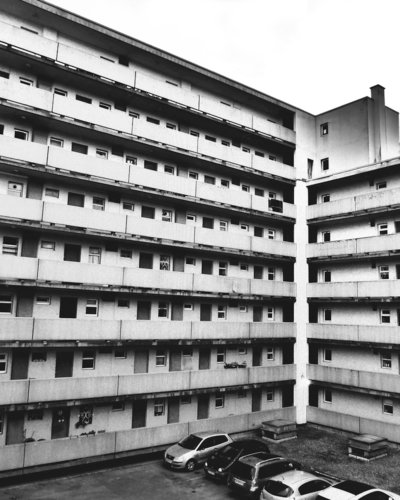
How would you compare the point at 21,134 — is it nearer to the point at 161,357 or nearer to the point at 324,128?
the point at 161,357

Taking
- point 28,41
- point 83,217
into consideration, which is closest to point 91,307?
point 83,217

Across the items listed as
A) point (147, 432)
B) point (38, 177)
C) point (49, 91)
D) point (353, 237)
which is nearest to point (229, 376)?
point (147, 432)

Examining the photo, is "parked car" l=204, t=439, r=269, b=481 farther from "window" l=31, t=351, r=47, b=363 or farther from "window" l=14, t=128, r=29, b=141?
"window" l=14, t=128, r=29, b=141

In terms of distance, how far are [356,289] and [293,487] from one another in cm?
1463

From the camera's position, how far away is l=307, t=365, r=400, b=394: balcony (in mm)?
26373

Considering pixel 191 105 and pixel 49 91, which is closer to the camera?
pixel 49 91

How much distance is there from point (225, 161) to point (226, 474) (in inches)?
732

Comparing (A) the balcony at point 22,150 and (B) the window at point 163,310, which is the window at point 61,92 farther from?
(B) the window at point 163,310

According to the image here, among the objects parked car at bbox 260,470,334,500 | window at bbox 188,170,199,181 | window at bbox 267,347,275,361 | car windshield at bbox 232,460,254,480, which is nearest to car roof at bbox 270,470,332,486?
parked car at bbox 260,470,334,500

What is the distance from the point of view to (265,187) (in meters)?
32.8

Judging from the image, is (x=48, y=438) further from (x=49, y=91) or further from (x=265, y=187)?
(x=265, y=187)

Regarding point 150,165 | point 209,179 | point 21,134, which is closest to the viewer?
point 21,134

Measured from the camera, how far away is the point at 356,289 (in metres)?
28.8

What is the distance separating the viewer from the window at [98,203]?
2538 centimetres
